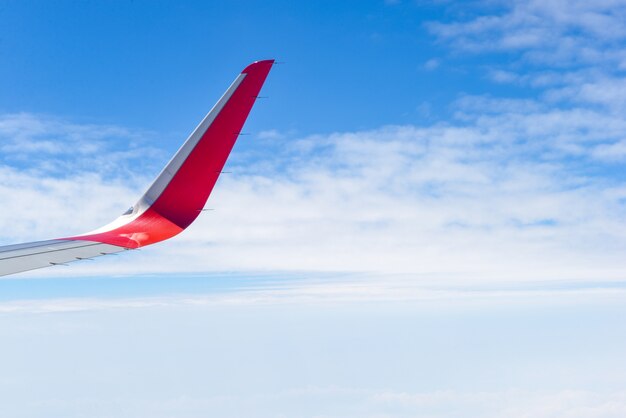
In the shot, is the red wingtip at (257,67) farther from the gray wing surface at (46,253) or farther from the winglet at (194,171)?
the gray wing surface at (46,253)

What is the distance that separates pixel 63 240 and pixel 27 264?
2561mm

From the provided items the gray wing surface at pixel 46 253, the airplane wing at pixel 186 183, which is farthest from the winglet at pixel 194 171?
the gray wing surface at pixel 46 253

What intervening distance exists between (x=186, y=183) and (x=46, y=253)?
2.97 m

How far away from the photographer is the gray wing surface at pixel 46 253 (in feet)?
29.6

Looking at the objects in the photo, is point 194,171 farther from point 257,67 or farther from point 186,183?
point 257,67

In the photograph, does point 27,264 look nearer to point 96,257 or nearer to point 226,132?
point 96,257

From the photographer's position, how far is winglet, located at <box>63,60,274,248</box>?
419 inches

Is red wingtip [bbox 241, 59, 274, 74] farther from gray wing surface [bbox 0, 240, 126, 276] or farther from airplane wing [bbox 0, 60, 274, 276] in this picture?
gray wing surface [bbox 0, 240, 126, 276]

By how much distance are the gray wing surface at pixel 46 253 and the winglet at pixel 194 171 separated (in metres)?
0.43

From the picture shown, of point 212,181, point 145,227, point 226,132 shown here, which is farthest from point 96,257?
point 226,132

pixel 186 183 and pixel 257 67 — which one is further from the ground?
pixel 257 67

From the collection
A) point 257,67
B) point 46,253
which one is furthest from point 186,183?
point 46,253

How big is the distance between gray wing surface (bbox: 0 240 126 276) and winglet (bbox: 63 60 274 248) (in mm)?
431

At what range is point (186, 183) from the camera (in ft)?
36.2
